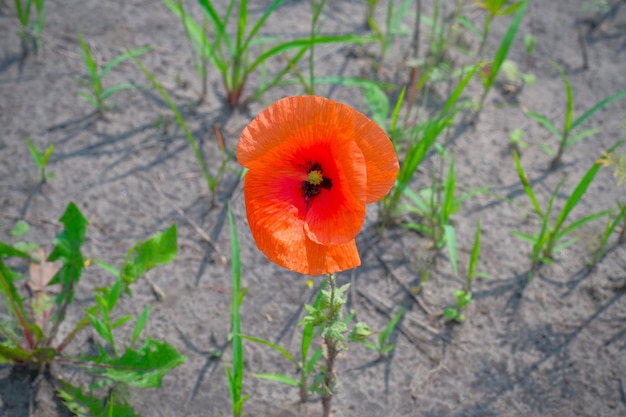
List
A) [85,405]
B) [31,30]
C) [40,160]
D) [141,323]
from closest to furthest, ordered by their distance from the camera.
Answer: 1. [85,405]
2. [141,323]
3. [40,160]
4. [31,30]

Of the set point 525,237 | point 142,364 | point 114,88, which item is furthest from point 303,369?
point 114,88

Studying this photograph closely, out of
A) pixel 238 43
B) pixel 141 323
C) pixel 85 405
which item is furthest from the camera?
pixel 238 43

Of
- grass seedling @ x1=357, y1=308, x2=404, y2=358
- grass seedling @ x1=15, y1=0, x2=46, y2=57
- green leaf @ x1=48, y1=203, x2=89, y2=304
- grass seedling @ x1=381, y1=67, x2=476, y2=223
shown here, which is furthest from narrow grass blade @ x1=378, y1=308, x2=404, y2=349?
grass seedling @ x1=15, y1=0, x2=46, y2=57

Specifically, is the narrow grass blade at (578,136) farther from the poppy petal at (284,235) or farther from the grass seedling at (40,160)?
the grass seedling at (40,160)

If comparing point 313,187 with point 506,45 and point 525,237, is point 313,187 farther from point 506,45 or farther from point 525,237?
point 506,45

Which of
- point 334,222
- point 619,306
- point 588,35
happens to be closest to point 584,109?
point 588,35

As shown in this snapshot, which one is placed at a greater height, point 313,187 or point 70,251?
point 313,187

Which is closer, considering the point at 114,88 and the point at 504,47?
the point at 504,47

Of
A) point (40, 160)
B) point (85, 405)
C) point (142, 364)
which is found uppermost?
point (40, 160)
